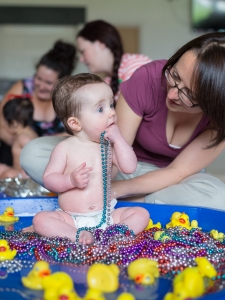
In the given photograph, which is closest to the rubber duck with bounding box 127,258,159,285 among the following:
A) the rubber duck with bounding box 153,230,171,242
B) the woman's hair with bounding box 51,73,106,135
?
the rubber duck with bounding box 153,230,171,242

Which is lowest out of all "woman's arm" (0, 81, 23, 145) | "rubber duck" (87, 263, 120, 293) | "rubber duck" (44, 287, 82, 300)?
"woman's arm" (0, 81, 23, 145)

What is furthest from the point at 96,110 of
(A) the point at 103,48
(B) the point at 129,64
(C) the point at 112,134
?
(A) the point at 103,48

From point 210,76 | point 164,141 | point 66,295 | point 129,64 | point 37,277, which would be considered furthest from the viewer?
point 129,64

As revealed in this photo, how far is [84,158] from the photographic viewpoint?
1.23 meters

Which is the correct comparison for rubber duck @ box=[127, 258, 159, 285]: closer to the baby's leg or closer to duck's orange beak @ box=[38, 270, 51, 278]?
duck's orange beak @ box=[38, 270, 51, 278]

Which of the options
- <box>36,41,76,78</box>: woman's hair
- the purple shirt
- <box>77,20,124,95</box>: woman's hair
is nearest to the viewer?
the purple shirt

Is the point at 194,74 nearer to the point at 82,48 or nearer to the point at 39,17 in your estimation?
the point at 82,48

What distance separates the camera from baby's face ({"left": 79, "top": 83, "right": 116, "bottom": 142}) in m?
1.19

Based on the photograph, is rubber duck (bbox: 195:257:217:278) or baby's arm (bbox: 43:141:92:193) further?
baby's arm (bbox: 43:141:92:193)

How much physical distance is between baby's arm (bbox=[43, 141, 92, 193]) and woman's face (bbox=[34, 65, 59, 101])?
1386mm

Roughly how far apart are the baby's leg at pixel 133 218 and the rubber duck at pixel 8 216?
1.20 ft

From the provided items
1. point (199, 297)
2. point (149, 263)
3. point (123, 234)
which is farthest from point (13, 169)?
point (199, 297)

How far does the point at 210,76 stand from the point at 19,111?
1.61 metres

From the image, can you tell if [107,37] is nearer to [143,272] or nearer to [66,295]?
[143,272]
